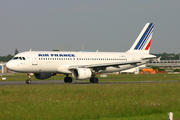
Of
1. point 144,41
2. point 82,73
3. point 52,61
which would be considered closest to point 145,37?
point 144,41

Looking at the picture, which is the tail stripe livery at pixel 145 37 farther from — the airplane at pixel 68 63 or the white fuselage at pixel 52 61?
the white fuselage at pixel 52 61

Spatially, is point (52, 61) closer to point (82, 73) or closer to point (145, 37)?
point (82, 73)

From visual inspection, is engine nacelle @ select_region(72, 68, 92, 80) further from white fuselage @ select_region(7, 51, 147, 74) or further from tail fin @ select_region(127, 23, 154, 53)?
tail fin @ select_region(127, 23, 154, 53)

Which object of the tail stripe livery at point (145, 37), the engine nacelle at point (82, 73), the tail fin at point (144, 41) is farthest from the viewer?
the tail stripe livery at point (145, 37)

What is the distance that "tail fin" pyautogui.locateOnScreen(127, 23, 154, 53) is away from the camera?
169ft

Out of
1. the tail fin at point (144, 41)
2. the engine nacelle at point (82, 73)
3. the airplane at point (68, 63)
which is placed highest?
the tail fin at point (144, 41)

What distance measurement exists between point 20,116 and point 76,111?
10.1 ft

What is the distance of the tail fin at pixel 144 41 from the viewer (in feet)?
169

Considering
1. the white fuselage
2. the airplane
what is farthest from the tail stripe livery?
the white fuselage

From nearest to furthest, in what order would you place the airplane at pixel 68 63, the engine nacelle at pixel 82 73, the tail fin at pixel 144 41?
the engine nacelle at pixel 82 73 < the airplane at pixel 68 63 < the tail fin at pixel 144 41

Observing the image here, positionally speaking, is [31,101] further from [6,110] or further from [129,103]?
[129,103]

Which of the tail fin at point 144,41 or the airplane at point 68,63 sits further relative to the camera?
the tail fin at point 144,41

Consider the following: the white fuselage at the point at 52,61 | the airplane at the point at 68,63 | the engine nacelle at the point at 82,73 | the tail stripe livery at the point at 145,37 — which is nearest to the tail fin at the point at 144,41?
the tail stripe livery at the point at 145,37

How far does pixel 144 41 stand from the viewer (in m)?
52.3
